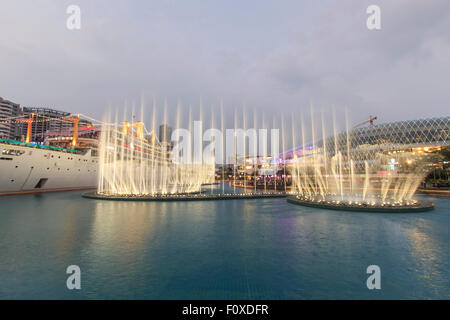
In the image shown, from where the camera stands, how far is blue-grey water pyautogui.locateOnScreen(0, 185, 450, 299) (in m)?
5.71

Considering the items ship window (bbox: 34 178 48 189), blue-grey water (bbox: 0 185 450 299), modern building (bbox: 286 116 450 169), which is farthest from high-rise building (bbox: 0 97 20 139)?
modern building (bbox: 286 116 450 169)

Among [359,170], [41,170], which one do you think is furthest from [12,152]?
[359,170]

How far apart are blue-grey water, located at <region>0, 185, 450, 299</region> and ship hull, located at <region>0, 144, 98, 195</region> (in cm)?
2637

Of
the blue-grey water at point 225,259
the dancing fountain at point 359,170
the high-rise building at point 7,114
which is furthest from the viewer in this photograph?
the high-rise building at point 7,114

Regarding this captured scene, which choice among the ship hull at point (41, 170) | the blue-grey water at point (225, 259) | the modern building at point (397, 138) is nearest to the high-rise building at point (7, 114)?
the ship hull at point (41, 170)

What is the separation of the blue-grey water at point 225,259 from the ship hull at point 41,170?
2637cm

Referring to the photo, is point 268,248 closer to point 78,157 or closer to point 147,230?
point 147,230

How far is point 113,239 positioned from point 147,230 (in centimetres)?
191

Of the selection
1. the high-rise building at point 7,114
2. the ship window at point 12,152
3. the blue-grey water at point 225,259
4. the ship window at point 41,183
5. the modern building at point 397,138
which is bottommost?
the blue-grey water at point 225,259

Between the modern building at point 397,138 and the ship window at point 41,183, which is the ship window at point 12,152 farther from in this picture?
the modern building at point 397,138

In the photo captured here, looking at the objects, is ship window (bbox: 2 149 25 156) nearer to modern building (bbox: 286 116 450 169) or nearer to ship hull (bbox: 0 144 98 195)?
ship hull (bbox: 0 144 98 195)

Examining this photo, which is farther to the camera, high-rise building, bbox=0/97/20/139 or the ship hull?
high-rise building, bbox=0/97/20/139

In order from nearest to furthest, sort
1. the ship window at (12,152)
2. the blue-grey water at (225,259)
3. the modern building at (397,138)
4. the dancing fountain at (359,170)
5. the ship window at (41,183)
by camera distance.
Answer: the blue-grey water at (225,259) → the ship window at (12,152) → the ship window at (41,183) → the dancing fountain at (359,170) → the modern building at (397,138)

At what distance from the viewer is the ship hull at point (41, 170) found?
104ft
